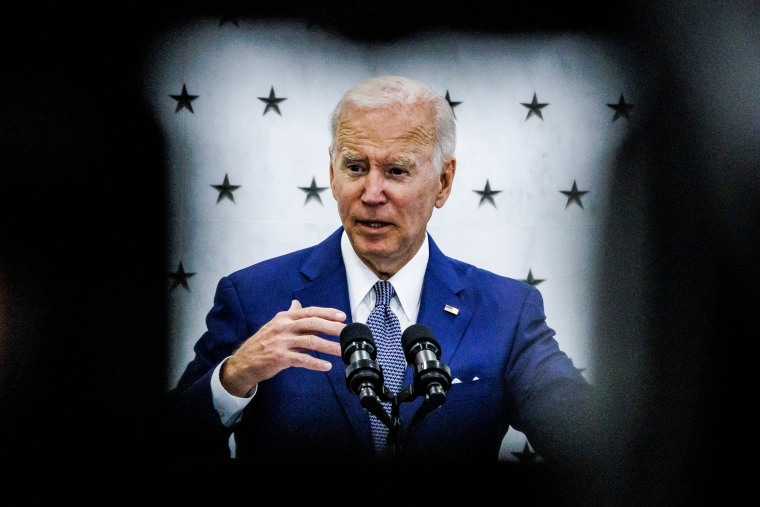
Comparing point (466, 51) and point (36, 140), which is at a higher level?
point (466, 51)

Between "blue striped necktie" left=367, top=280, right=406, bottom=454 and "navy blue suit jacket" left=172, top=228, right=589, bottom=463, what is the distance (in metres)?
0.03

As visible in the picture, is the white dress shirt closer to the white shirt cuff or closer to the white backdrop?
the white backdrop

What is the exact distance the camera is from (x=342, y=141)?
10.1 ft

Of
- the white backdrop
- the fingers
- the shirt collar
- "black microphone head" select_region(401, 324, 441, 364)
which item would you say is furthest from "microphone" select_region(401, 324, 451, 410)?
the white backdrop

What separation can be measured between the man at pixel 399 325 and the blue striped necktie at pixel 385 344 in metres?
0.01

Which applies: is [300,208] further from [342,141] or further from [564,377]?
[564,377]

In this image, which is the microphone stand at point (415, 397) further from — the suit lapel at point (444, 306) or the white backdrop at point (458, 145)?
the white backdrop at point (458, 145)

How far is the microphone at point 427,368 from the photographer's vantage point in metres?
2.12

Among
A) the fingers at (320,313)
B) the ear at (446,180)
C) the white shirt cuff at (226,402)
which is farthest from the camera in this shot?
the ear at (446,180)

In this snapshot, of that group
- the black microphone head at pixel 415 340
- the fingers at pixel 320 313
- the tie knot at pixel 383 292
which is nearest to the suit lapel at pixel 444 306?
the tie knot at pixel 383 292

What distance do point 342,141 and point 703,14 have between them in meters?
1.40

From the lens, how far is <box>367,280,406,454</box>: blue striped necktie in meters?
2.94

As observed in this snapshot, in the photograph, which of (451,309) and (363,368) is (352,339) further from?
(451,309)

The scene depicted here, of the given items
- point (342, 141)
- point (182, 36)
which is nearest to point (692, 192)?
point (342, 141)
